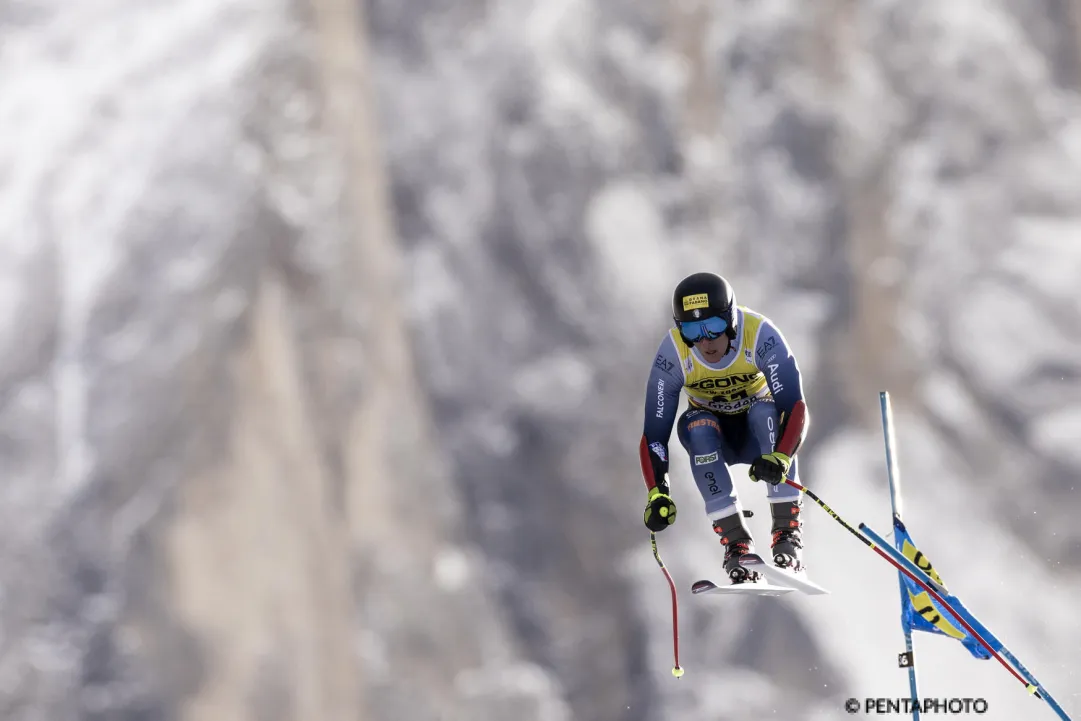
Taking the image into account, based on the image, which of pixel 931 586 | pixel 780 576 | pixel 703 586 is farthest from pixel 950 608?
pixel 703 586

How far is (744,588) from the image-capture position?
873 cm

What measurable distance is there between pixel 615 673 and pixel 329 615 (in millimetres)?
12358

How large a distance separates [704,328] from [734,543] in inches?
76.0

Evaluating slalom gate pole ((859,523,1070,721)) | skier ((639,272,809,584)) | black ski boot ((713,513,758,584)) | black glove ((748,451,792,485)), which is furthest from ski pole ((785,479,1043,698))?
black ski boot ((713,513,758,584))

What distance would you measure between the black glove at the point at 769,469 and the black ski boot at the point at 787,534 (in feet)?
2.25

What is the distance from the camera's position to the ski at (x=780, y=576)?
8750 millimetres

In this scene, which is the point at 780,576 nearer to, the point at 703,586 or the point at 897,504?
the point at 703,586

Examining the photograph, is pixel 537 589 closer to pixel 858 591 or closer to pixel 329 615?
pixel 329 615

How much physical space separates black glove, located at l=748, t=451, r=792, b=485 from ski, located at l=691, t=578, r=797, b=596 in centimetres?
87

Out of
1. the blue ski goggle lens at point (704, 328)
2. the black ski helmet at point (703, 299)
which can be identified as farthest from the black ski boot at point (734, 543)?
the black ski helmet at point (703, 299)

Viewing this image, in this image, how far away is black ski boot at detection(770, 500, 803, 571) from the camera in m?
9.34

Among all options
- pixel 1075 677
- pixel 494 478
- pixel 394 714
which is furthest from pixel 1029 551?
pixel 394 714

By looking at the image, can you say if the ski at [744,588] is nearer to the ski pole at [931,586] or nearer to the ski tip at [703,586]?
the ski tip at [703,586]

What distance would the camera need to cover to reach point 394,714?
43.4 metres
